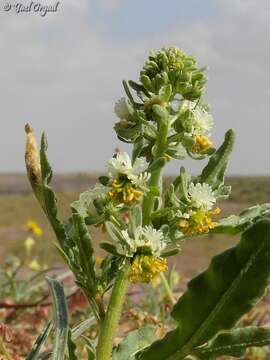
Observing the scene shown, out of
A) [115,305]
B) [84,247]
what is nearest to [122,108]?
[84,247]

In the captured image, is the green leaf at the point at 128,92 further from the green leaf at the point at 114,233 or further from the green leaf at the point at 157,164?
the green leaf at the point at 114,233

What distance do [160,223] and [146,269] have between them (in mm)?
159

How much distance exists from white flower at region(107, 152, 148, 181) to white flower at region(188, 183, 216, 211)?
0.45 feet

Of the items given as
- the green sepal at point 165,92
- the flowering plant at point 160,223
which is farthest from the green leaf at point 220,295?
the green sepal at point 165,92

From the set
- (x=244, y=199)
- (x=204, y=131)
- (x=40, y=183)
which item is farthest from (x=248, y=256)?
(x=244, y=199)

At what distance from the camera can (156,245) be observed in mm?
1722

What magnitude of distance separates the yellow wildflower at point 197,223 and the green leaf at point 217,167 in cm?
15

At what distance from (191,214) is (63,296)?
1.26 feet

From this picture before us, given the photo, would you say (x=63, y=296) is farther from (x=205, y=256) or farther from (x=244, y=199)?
(x=244, y=199)

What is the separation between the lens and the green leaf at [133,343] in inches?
71.1

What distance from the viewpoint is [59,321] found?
1.73m

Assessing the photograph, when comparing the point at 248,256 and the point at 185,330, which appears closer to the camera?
the point at 248,256

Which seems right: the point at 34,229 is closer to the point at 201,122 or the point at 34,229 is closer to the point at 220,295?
the point at 201,122

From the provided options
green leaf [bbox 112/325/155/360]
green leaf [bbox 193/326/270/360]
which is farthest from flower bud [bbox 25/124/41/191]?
green leaf [bbox 193/326/270/360]
